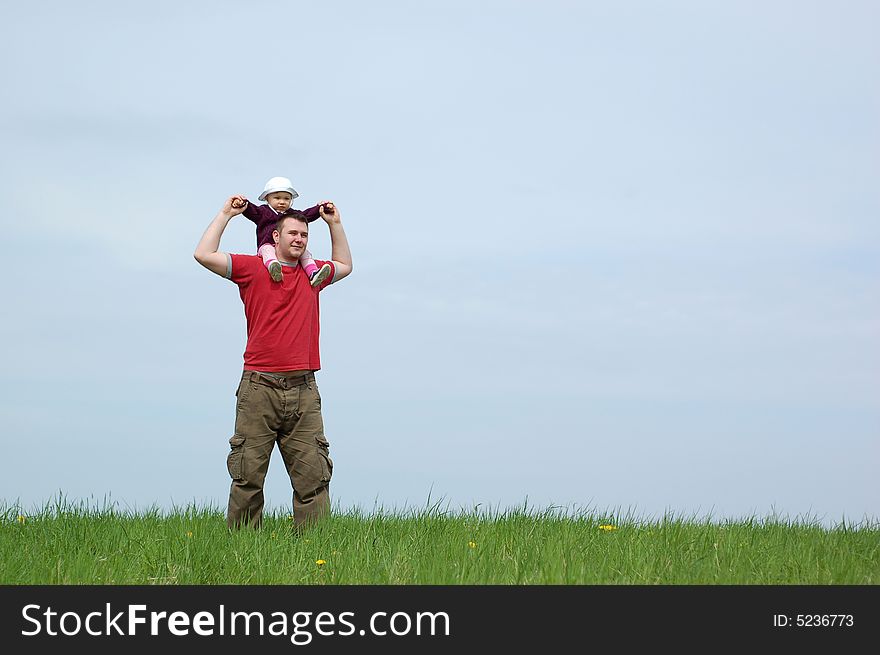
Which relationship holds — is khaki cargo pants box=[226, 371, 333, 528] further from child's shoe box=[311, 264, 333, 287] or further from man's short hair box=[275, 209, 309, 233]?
man's short hair box=[275, 209, 309, 233]

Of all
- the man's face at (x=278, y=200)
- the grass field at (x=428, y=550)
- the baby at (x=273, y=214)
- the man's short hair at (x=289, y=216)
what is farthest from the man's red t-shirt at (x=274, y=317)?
the grass field at (x=428, y=550)

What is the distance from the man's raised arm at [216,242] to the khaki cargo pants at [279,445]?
902 millimetres

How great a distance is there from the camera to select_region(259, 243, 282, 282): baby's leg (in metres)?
7.66

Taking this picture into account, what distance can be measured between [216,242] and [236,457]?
173 cm

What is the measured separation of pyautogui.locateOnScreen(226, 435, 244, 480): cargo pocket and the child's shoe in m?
1.39

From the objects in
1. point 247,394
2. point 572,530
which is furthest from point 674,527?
point 247,394

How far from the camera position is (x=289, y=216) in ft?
25.6

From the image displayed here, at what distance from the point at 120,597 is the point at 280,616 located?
927 millimetres

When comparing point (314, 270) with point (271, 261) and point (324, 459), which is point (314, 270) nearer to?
point (271, 261)

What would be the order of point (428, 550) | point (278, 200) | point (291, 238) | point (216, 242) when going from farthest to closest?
point (278, 200) → point (291, 238) → point (216, 242) → point (428, 550)

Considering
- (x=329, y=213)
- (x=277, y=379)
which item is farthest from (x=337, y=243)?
(x=277, y=379)

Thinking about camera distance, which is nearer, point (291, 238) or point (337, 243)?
point (291, 238)

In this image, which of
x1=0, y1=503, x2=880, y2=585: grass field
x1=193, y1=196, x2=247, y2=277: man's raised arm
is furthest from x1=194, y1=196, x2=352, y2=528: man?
x1=0, y1=503, x2=880, y2=585: grass field

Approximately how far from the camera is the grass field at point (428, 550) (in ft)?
19.8
